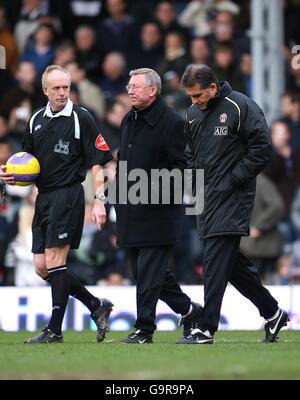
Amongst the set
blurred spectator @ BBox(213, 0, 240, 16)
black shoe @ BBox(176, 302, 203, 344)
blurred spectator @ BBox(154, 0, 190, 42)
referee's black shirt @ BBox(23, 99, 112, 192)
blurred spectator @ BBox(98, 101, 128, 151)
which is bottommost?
black shoe @ BBox(176, 302, 203, 344)

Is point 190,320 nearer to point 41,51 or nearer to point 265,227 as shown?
point 265,227

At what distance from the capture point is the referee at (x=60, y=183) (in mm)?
10508

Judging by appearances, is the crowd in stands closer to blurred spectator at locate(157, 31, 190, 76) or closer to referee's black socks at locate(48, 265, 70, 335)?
blurred spectator at locate(157, 31, 190, 76)

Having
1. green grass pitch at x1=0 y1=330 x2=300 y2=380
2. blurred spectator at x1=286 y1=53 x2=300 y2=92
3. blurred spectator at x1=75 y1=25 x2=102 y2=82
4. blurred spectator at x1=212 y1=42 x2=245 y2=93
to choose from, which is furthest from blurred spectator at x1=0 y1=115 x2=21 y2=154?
green grass pitch at x1=0 y1=330 x2=300 y2=380

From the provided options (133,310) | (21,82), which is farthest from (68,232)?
(21,82)

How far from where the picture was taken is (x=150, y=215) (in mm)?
10562

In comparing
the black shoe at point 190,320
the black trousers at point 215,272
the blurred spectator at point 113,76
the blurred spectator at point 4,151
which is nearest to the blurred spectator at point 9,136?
the blurred spectator at point 4,151

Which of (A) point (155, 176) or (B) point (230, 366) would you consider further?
(A) point (155, 176)

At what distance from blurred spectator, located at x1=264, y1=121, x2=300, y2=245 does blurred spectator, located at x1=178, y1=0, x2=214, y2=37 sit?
135 inches

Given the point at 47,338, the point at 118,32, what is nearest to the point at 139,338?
the point at 47,338

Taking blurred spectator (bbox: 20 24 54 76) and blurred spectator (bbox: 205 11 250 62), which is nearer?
blurred spectator (bbox: 205 11 250 62)

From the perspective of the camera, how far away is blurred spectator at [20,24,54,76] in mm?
19156

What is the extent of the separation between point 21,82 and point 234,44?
3349 millimetres

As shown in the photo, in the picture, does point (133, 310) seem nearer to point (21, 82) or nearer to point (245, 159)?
point (245, 159)
